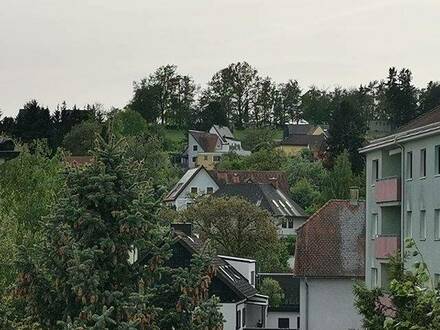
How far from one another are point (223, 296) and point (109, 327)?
103 ft

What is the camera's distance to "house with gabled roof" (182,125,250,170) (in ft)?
548

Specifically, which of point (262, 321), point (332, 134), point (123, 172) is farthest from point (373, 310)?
point (332, 134)

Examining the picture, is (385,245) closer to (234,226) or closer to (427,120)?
(427,120)

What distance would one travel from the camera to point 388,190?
4766 centimetres

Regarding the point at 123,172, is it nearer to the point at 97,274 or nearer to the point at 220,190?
the point at 97,274

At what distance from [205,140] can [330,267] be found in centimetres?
11093

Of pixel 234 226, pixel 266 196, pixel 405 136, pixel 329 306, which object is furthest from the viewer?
pixel 266 196

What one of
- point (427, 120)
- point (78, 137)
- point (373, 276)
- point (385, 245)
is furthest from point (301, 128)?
point (427, 120)

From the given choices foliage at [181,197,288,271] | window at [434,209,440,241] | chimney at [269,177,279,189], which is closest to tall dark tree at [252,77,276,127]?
chimney at [269,177,279,189]

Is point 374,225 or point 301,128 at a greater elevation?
point 301,128

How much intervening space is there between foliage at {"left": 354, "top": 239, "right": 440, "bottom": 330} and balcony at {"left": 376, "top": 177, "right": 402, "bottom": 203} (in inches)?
576

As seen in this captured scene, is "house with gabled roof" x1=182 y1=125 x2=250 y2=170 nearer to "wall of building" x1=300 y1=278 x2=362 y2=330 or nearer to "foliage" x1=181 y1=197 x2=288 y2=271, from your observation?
"foliage" x1=181 y1=197 x2=288 y2=271

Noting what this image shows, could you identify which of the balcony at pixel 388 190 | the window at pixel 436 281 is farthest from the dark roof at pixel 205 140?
the window at pixel 436 281

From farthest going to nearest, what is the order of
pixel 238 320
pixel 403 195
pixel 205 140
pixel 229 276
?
pixel 205 140
pixel 229 276
pixel 238 320
pixel 403 195
